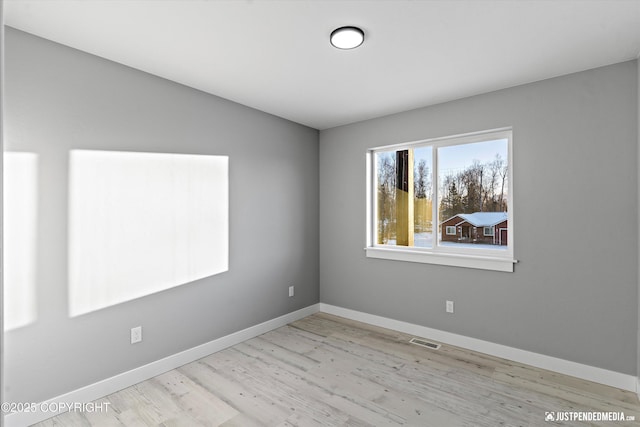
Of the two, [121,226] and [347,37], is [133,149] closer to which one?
[121,226]

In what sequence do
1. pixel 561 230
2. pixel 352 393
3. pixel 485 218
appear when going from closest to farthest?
pixel 352 393
pixel 561 230
pixel 485 218

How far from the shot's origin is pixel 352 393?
2.54m

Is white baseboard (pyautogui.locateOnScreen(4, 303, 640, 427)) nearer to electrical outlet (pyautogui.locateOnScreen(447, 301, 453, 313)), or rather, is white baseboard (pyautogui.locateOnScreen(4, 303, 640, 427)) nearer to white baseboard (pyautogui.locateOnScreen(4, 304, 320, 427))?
white baseboard (pyautogui.locateOnScreen(4, 304, 320, 427))

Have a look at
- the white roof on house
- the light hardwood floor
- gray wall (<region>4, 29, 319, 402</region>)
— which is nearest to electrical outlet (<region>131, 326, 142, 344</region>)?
gray wall (<region>4, 29, 319, 402</region>)

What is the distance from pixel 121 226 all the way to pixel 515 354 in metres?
3.49

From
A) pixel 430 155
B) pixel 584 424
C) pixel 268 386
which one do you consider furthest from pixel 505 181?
pixel 268 386

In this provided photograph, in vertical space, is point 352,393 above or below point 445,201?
below

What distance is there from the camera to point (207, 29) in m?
2.12

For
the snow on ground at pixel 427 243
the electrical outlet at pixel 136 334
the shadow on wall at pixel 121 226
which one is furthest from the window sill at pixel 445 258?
the electrical outlet at pixel 136 334

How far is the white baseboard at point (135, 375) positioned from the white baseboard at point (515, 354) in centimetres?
129

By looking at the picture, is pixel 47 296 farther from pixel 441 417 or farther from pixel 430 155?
pixel 430 155

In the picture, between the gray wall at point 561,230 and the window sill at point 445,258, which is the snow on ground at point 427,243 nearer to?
the window sill at point 445,258

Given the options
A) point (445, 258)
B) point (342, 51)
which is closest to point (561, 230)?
point (445, 258)

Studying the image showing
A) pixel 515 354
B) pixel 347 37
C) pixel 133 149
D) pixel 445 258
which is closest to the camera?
pixel 347 37
